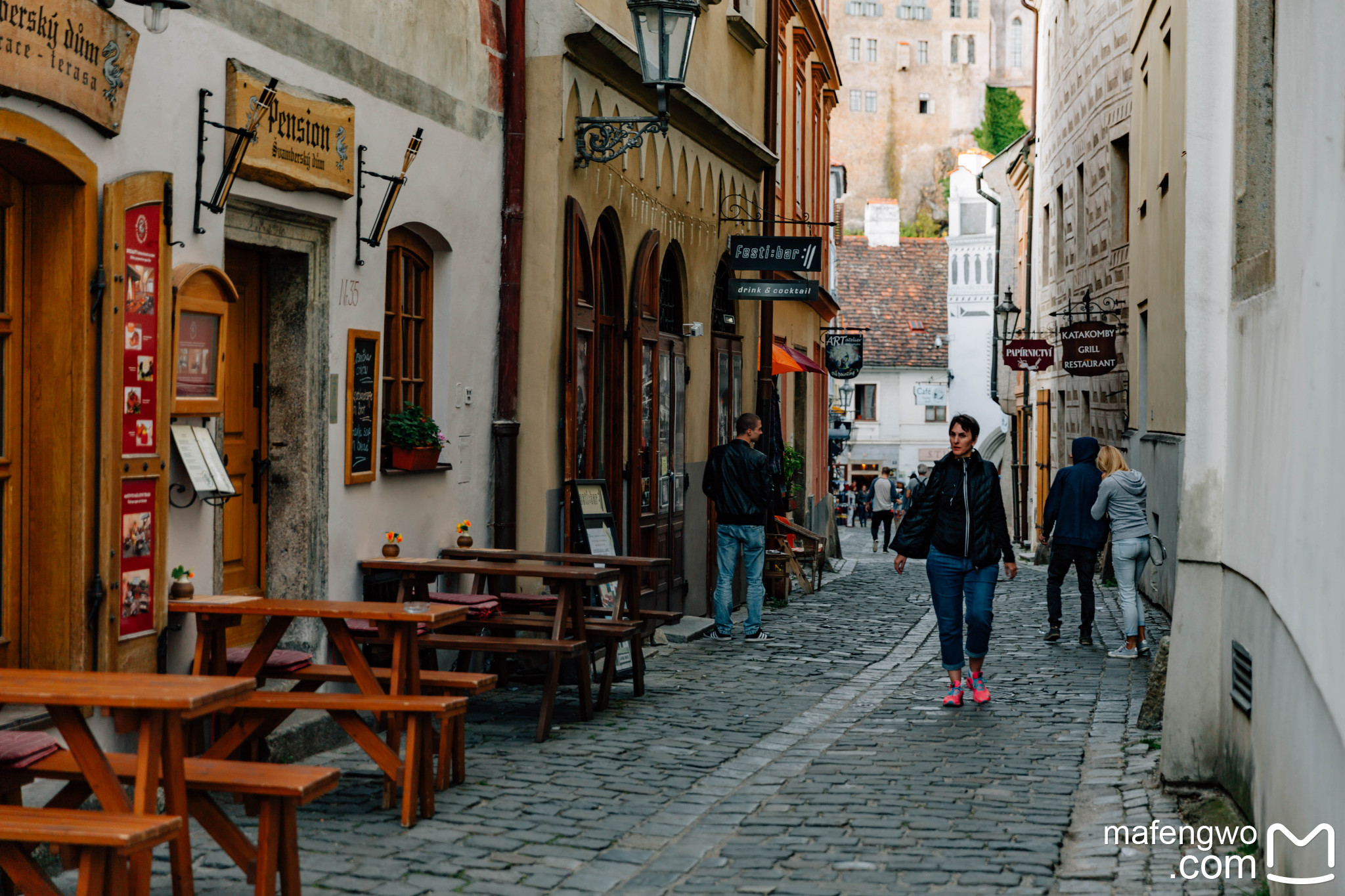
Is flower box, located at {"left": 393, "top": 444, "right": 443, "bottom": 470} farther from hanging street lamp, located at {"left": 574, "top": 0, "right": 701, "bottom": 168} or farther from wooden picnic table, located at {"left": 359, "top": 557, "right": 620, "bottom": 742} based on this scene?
hanging street lamp, located at {"left": 574, "top": 0, "right": 701, "bottom": 168}

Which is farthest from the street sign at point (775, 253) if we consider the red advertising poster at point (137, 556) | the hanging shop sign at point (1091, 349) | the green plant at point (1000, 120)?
the green plant at point (1000, 120)

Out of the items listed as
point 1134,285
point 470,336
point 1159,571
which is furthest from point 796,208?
point 470,336

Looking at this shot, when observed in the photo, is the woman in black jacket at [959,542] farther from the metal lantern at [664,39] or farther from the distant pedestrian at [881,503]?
the distant pedestrian at [881,503]

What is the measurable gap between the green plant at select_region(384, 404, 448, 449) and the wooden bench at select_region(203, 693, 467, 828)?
2.64 meters

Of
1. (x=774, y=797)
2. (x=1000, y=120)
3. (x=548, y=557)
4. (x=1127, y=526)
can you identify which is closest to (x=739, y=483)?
(x=1127, y=526)

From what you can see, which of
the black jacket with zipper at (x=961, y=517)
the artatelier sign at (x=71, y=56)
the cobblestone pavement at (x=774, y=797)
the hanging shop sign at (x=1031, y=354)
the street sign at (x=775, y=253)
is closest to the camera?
the artatelier sign at (x=71, y=56)

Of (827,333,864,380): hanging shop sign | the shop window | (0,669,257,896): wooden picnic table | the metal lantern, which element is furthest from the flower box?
the shop window

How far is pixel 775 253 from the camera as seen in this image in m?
14.6

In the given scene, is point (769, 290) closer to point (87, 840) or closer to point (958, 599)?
point (958, 599)

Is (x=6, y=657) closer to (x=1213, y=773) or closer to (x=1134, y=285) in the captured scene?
(x=1213, y=773)

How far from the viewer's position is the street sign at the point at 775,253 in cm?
1422

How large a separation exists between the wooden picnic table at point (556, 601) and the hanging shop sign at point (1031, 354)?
15575 mm

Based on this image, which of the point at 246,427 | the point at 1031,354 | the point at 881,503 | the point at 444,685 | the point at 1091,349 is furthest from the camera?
the point at 881,503

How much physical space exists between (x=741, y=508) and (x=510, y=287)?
3.45 meters
